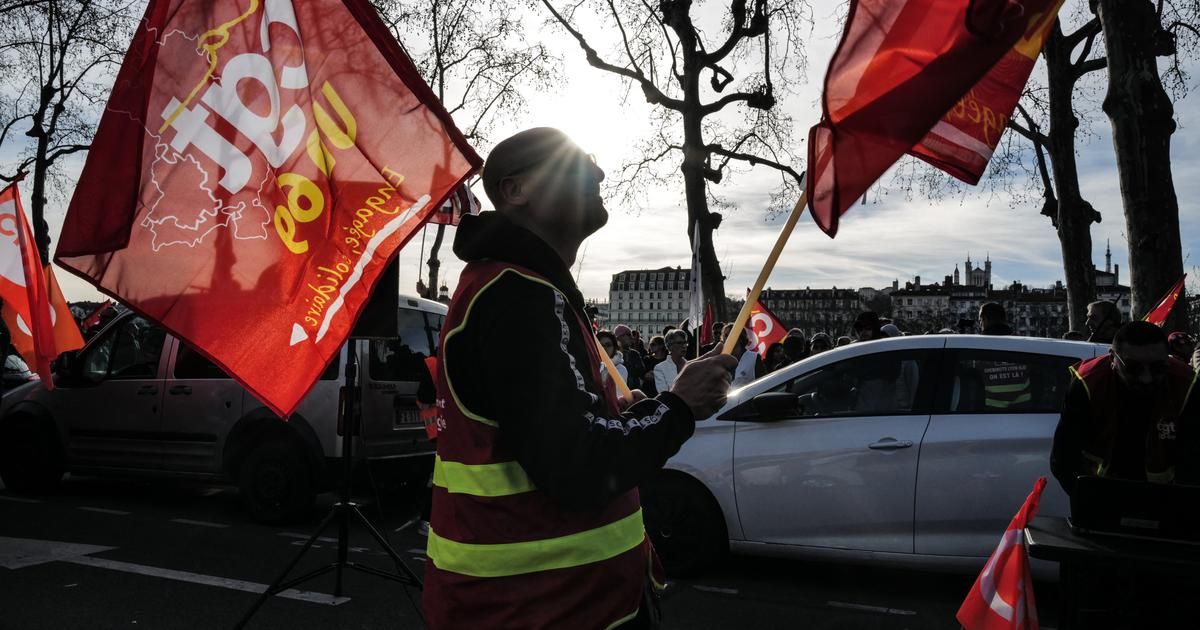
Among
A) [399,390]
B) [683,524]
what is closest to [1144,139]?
[683,524]

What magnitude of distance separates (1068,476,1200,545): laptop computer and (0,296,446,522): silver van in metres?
5.08

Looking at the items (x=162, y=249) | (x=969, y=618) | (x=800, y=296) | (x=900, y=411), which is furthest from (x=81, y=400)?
(x=800, y=296)

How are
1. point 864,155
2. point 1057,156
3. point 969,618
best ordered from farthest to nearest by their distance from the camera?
point 1057,156 → point 969,618 → point 864,155

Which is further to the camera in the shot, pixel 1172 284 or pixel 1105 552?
pixel 1172 284

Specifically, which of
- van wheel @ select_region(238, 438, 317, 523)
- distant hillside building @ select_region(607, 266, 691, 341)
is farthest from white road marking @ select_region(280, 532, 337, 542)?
distant hillside building @ select_region(607, 266, 691, 341)

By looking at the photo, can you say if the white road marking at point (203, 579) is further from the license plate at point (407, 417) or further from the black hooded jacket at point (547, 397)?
the black hooded jacket at point (547, 397)

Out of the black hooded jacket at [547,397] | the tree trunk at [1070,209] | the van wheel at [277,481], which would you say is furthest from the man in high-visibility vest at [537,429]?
the tree trunk at [1070,209]

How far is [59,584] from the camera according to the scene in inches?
217

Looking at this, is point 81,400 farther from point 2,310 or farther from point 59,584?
point 59,584

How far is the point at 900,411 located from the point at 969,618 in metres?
1.78

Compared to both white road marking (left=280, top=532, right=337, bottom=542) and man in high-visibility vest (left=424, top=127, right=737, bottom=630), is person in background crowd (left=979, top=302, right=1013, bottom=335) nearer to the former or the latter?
white road marking (left=280, top=532, right=337, bottom=542)

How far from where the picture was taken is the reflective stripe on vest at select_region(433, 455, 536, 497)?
5.28 ft

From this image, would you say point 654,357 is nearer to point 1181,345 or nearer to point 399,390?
point 399,390

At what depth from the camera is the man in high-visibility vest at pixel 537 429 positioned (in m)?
1.54
